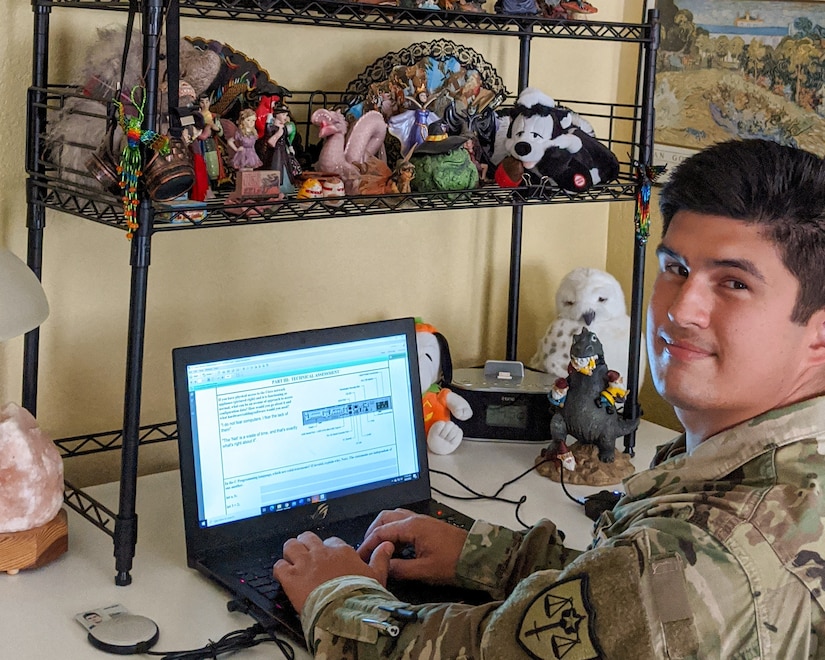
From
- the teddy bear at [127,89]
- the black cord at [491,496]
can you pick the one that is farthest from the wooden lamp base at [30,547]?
the black cord at [491,496]

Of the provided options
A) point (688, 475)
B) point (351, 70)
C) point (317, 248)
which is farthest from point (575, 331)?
point (688, 475)

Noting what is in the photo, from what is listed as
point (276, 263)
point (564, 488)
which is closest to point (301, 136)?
point (276, 263)

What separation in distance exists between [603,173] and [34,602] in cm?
102

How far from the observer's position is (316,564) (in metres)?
1.23

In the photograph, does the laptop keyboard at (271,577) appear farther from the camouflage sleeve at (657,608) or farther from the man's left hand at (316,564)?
the camouflage sleeve at (657,608)

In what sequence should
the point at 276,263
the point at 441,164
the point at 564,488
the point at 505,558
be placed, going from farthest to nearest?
the point at 276,263 < the point at 564,488 < the point at 441,164 < the point at 505,558

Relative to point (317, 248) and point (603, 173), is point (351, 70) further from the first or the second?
point (603, 173)

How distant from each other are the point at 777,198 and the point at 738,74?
101cm

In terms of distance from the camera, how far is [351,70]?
1747mm

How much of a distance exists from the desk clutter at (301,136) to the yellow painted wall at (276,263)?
0.10 m

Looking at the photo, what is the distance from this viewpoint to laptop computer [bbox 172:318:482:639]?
134 centimetres

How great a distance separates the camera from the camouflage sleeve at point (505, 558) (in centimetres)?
127

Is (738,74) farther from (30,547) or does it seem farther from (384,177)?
(30,547)

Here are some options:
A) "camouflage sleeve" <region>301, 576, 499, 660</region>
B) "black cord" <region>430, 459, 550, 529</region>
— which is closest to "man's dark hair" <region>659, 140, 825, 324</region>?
"camouflage sleeve" <region>301, 576, 499, 660</region>
